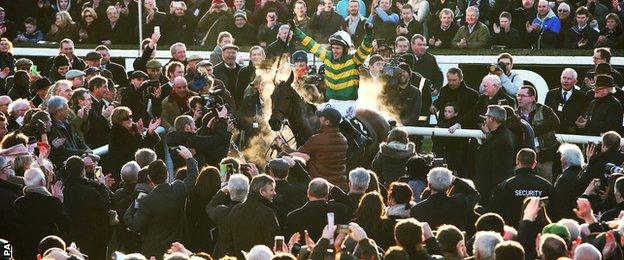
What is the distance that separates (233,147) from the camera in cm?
1730

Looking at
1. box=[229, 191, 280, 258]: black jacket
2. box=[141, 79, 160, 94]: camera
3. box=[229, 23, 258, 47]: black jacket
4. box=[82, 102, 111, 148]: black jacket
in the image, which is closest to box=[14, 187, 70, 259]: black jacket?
box=[229, 191, 280, 258]: black jacket

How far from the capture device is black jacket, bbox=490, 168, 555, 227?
12.9 metres

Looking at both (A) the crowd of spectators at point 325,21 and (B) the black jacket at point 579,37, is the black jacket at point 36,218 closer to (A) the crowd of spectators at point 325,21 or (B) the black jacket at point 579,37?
(A) the crowd of spectators at point 325,21

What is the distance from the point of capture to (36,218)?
11953 mm

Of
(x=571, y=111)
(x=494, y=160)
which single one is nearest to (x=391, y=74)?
(x=571, y=111)

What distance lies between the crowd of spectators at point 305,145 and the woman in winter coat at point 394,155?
0.02 metres

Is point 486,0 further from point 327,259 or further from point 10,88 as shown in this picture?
point 327,259

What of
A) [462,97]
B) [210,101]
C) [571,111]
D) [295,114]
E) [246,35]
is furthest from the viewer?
[246,35]

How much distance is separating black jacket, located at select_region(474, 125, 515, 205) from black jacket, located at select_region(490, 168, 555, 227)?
2181mm

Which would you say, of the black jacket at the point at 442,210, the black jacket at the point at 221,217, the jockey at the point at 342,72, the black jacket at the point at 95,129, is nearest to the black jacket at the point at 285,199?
the black jacket at the point at 221,217

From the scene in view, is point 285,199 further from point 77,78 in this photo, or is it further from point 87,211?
point 77,78

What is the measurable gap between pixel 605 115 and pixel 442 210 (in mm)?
5275

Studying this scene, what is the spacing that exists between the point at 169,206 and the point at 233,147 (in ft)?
15.5

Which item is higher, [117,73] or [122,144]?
[122,144]
